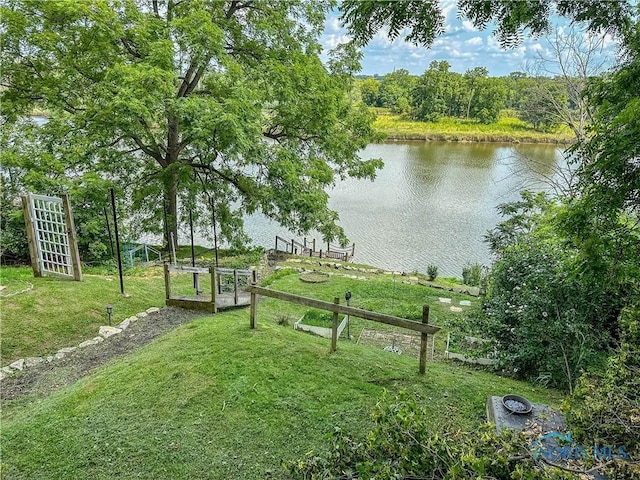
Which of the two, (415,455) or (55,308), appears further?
(55,308)

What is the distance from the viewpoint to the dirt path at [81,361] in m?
4.24

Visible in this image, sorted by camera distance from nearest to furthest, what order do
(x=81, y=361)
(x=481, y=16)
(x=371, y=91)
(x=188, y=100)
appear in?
(x=481, y=16), (x=81, y=361), (x=188, y=100), (x=371, y=91)

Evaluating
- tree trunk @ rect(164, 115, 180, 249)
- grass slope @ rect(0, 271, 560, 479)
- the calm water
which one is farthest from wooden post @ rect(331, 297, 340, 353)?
the calm water

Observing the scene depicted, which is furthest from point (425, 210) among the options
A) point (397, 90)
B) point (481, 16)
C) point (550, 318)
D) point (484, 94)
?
point (397, 90)

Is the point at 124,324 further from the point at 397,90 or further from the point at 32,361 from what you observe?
the point at 397,90

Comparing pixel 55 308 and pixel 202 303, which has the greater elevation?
pixel 55 308

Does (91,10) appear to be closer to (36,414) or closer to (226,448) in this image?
(36,414)

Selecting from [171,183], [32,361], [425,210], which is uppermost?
[171,183]

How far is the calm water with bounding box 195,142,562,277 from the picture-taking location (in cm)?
1512

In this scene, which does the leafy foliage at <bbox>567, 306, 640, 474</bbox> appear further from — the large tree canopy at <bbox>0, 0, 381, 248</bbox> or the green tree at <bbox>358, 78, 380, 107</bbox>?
the green tree at <bbox>358, 78, 380, 107</bbox>

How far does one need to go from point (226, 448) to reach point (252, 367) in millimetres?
1041

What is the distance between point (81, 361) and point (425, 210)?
16.6 metres

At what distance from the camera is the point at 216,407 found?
3.61m

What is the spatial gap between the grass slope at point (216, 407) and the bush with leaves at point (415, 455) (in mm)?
1402
